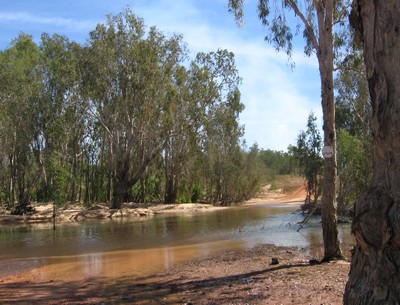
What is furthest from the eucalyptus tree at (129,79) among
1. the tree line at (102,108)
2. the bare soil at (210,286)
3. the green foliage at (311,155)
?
the bare soil at (210,286)

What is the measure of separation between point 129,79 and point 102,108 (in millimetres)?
3758

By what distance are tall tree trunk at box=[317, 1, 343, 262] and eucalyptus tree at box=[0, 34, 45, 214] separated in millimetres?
28313

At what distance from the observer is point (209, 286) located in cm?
802

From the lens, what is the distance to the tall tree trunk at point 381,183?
3699 millimetres

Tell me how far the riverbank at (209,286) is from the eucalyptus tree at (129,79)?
24.2 meters

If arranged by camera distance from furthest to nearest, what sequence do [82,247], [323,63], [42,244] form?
[42,244]
[82,247]
[323,63]

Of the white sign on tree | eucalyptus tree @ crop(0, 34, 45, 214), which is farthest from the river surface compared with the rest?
eucalyptus tree @ crop(0, 34, 45, 214)

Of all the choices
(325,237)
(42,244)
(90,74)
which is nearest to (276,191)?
(90,74)

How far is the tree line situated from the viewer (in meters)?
33.8

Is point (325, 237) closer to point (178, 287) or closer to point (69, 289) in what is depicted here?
point (178, 287)

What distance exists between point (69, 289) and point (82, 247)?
8.34 metres

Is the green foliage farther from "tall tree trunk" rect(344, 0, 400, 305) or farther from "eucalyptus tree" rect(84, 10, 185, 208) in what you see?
"tall tree trunk" rect(344, 0, 400, 305)

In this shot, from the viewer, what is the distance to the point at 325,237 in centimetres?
970

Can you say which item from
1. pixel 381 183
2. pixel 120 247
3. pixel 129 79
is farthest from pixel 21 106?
pixel 381 183
